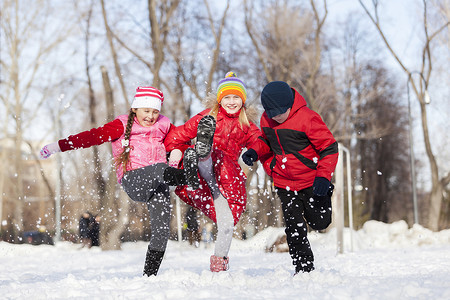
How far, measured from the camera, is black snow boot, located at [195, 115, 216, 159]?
3799mm

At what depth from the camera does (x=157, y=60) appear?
1371cm

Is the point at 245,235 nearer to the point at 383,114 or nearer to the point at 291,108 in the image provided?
the point at 291,108

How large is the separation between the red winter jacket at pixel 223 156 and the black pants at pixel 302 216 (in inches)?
15.2

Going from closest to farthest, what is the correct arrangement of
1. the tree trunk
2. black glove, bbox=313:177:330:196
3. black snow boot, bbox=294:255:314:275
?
black glove, bbox=313:177:330:196
black snow boot, bbox=294:255:314:275
the tree trunk

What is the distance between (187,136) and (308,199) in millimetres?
1054

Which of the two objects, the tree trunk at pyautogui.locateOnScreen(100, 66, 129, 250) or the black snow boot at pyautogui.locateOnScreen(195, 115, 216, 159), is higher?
the black snow boot at pyautogui.locateOnScreen(195, 115, 216, 159)

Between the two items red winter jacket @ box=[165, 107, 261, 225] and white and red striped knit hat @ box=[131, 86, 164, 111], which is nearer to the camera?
red winter jacket @ box=[165, 107, 261, 225]

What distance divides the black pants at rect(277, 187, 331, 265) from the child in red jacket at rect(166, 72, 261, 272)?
0.41 m

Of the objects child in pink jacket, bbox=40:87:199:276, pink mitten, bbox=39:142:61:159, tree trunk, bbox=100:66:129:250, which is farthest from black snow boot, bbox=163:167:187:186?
tree trunk, bbox=100:66:129:250

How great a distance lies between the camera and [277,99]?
3.86 meters

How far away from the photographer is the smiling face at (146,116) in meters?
4.25

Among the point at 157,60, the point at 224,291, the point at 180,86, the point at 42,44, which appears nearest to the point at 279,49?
the point at 180,86

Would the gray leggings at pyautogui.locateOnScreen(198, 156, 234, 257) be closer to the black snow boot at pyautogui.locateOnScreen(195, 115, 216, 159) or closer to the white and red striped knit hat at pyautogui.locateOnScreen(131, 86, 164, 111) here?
the black snow boot at pyautogui.locateOnScreen(195, 115, 216, 159)

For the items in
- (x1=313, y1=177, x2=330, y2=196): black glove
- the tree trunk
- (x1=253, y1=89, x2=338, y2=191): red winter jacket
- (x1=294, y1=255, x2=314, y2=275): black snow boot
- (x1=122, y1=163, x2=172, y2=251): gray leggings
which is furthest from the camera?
the tree trunk
